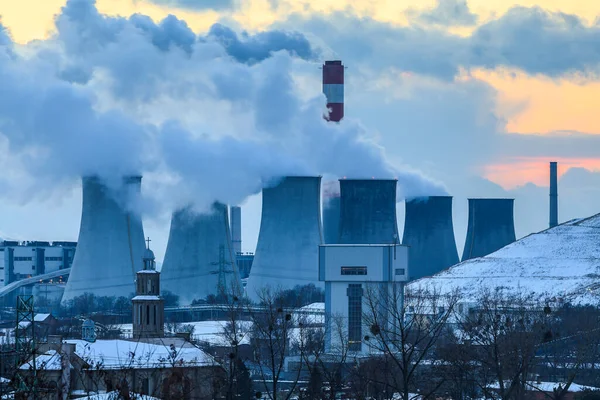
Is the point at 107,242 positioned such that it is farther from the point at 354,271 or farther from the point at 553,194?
the point at 553,194

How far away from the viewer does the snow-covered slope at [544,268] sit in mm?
49375

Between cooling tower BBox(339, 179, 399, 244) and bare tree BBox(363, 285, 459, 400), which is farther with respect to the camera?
cooling tower BBox(339, 179, 399, 244)

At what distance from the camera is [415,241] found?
50.1 m

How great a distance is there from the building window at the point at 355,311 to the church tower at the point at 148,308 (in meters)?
5.48

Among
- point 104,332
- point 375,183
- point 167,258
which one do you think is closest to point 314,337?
point 104,332

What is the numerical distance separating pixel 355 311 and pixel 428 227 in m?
16.2

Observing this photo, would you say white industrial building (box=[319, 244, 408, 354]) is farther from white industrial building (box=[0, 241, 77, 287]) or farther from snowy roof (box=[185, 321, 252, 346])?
white industrial building (box=[0, 241, 77, 287])

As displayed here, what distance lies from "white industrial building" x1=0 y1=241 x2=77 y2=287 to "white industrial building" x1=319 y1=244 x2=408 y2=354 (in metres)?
25.2

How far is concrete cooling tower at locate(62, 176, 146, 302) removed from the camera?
42.2 m

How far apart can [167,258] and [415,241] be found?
834 centimetres

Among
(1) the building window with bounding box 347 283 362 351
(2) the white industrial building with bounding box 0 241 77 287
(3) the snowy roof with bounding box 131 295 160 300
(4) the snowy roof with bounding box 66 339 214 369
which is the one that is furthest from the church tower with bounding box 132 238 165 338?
(2) the white industrial building with bounding box 0 241 77 287

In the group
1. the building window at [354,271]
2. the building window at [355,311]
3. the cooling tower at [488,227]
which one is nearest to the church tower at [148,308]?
the building window at [355,311]

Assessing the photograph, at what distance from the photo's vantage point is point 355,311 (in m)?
34.0

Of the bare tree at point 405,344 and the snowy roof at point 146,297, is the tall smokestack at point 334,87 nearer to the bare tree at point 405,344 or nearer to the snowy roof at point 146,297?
the bare tree at point 405,344
